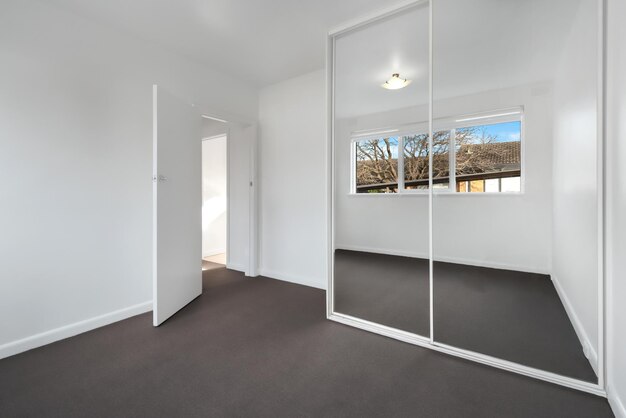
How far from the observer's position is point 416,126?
7.22 feet

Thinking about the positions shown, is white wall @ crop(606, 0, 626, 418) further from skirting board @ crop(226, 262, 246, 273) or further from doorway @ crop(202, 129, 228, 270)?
doorway @ crop(202, 129, 228, 270)

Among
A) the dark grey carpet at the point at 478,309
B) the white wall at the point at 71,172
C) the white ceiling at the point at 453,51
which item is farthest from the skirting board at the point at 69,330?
the white ceiling at the point at 453,51

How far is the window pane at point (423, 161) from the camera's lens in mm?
2086

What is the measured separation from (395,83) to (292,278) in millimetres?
2549

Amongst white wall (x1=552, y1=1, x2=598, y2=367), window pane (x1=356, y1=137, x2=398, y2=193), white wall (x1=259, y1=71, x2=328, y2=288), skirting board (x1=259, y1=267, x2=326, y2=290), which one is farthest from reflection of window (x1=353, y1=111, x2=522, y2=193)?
skirting board (x1=259, y1=267, x2=326, y2=290)

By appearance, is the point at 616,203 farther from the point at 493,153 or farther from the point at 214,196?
the point at 214,196

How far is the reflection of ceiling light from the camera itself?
227 centimetres

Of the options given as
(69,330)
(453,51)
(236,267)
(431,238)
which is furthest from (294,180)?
(69,330)

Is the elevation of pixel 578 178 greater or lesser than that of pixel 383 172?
lesser

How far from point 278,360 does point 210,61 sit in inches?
124

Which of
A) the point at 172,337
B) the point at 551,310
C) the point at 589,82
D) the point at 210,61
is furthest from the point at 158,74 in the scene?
the point at 551,310

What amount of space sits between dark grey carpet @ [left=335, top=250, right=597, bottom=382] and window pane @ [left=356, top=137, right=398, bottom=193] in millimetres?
596

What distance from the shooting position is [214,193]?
5.57 m

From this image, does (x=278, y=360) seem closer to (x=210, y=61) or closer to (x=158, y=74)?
(x=158, y=74)
